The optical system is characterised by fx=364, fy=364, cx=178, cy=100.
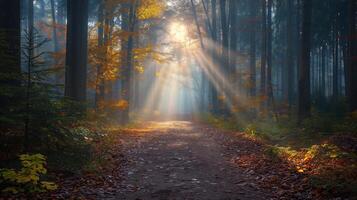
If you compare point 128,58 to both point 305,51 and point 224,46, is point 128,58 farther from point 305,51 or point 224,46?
point 305,51

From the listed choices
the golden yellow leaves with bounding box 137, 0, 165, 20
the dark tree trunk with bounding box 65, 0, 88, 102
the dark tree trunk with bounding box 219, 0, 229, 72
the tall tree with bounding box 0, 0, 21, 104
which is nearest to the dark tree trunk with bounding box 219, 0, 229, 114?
the dark tree trunk with bounding box 219, 0, 229, 72

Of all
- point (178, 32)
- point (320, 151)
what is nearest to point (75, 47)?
point (320, 151)

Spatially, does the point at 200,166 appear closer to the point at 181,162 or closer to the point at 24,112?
the point at 181,162

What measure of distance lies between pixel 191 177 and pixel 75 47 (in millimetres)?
8541

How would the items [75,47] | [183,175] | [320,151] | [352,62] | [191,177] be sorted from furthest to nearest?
1. [352,62]
2. [75,47]
3. [320,151]
4. [183,175]
5. [191,177]

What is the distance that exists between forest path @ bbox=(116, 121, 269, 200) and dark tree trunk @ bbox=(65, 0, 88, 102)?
11.7ft

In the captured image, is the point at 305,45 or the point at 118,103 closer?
the point at 305,45

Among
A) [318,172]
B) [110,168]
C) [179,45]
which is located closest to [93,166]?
[110,168]

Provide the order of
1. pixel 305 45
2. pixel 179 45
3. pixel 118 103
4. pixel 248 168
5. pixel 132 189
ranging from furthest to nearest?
pixel 179 45
pixel 118 103
pixel 305 45
pixel 248 168
pixel 132 189

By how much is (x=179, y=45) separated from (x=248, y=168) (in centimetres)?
2642

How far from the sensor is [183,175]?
8.89 metres

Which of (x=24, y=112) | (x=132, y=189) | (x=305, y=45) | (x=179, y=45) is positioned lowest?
(x=132, y=189)

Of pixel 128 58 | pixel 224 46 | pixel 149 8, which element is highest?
pixel 149 8

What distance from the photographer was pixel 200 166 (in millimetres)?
9922
